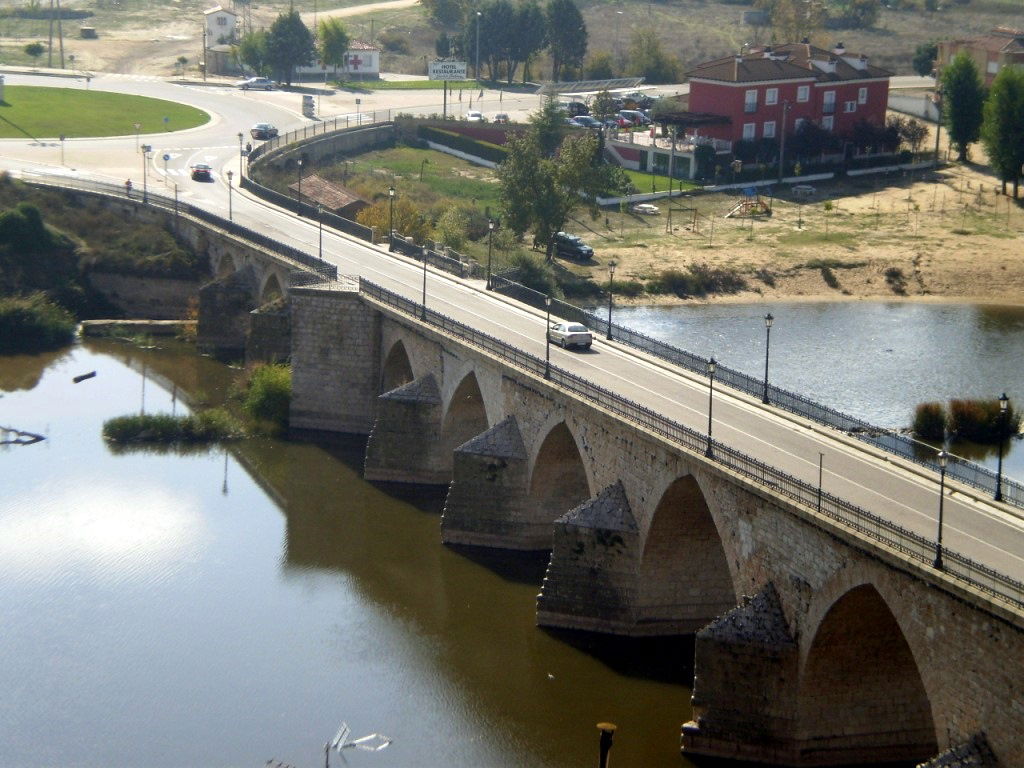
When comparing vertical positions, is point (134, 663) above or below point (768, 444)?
below

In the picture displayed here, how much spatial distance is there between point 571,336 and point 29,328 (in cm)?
3283

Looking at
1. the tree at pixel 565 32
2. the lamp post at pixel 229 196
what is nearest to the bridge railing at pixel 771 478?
the lamp post at pixel 229 196

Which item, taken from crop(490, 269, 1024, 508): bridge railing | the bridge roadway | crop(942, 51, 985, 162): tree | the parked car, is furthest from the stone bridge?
crop(942, 51, 985, 162): tree

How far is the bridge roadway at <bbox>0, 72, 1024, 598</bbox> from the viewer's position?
34781 mm

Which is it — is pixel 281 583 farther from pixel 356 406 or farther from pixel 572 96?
pixel 572 96

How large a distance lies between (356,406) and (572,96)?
222ft

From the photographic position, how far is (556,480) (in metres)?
49.4

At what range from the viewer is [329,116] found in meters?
116

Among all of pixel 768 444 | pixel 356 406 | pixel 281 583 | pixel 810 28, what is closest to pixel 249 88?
pixel 810 28

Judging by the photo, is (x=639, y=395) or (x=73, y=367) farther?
(x=73, y=367)

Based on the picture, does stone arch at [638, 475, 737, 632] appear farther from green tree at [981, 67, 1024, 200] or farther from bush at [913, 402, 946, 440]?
green tree at [981, 67, 1024, 200]

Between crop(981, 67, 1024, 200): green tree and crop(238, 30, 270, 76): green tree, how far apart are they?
5638cm

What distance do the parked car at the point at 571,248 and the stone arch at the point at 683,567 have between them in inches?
1803

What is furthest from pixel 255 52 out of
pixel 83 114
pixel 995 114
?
pixel 995 114
